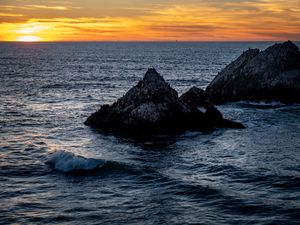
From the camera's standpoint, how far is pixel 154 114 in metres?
31.2

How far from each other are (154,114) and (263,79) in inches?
731

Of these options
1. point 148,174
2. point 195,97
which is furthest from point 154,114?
point 195,97

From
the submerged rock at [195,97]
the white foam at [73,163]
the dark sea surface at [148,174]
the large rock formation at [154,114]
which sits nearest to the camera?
the dark sea surface at [148,174]

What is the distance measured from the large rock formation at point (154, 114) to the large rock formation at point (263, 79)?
13.8 m

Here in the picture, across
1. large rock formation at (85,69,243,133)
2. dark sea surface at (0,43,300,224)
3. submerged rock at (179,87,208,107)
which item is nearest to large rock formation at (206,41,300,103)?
submerged rock at (179,87,208,107)

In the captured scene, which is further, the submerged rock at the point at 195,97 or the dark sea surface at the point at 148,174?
the submerged rock at the point at 195,97

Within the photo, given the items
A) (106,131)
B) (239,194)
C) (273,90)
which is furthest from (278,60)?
(239,194)

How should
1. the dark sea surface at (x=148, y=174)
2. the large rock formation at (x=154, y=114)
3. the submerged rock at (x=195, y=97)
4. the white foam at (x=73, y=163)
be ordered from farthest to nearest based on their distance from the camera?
the submerged rock at (x=195, y=97) < the large rock formation at (x=154, y=114) < the white foam at (x=73, y=163) < the dark sea surface at (x=148, y=174)

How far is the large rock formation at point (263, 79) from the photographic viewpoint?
4447 cm

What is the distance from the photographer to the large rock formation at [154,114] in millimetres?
31219

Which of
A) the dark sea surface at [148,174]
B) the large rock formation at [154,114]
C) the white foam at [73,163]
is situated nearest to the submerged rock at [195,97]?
the dark sea surface at [148,174]

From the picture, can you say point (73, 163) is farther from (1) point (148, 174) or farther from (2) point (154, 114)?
(2) point (154, 114)

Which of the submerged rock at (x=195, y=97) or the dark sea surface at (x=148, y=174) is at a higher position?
the submerged rock at (x=195, y=97)

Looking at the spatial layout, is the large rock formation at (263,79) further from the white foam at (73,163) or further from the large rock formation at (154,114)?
the white foam at (73,163)
